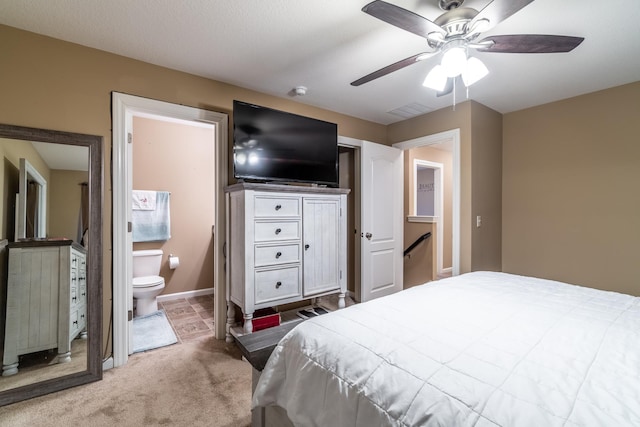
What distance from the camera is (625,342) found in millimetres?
954

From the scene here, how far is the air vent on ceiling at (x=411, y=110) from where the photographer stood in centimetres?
312

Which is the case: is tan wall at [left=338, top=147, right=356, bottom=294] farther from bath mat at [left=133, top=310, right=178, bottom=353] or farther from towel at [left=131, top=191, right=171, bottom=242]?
towel at [left=131, top=191, right=171, bottom=242]

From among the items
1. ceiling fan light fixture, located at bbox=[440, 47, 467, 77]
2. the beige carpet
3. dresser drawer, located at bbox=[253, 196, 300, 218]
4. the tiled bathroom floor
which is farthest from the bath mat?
ceiling fan light fixture, located at bbox=[440, 47, 467, 77]

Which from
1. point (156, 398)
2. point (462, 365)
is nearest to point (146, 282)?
point (156, 398)

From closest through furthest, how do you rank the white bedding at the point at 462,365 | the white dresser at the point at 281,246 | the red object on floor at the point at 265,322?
1. the white bedding at the point at 462,365
2. the white dresser at the point at 281,246
3. the red object on floor at the point at 265,322

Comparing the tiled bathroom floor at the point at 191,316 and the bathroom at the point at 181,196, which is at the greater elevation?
the bathroom at the point at 181,196

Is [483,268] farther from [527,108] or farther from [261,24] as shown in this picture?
[261,24]

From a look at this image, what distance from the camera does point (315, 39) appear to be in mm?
1911

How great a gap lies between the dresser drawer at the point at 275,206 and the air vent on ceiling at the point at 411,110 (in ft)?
5.47

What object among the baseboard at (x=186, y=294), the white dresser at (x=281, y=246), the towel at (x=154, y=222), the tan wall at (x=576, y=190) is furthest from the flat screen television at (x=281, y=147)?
the baseboard at (x=186, y=294)

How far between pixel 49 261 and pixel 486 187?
3.84 metres

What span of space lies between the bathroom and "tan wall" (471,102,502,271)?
10.2ft

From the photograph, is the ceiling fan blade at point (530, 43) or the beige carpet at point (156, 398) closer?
the ceiling fan blade at point (530, 43)

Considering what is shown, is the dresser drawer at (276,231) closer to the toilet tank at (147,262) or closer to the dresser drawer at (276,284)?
the dresser drawer at (276,284)
